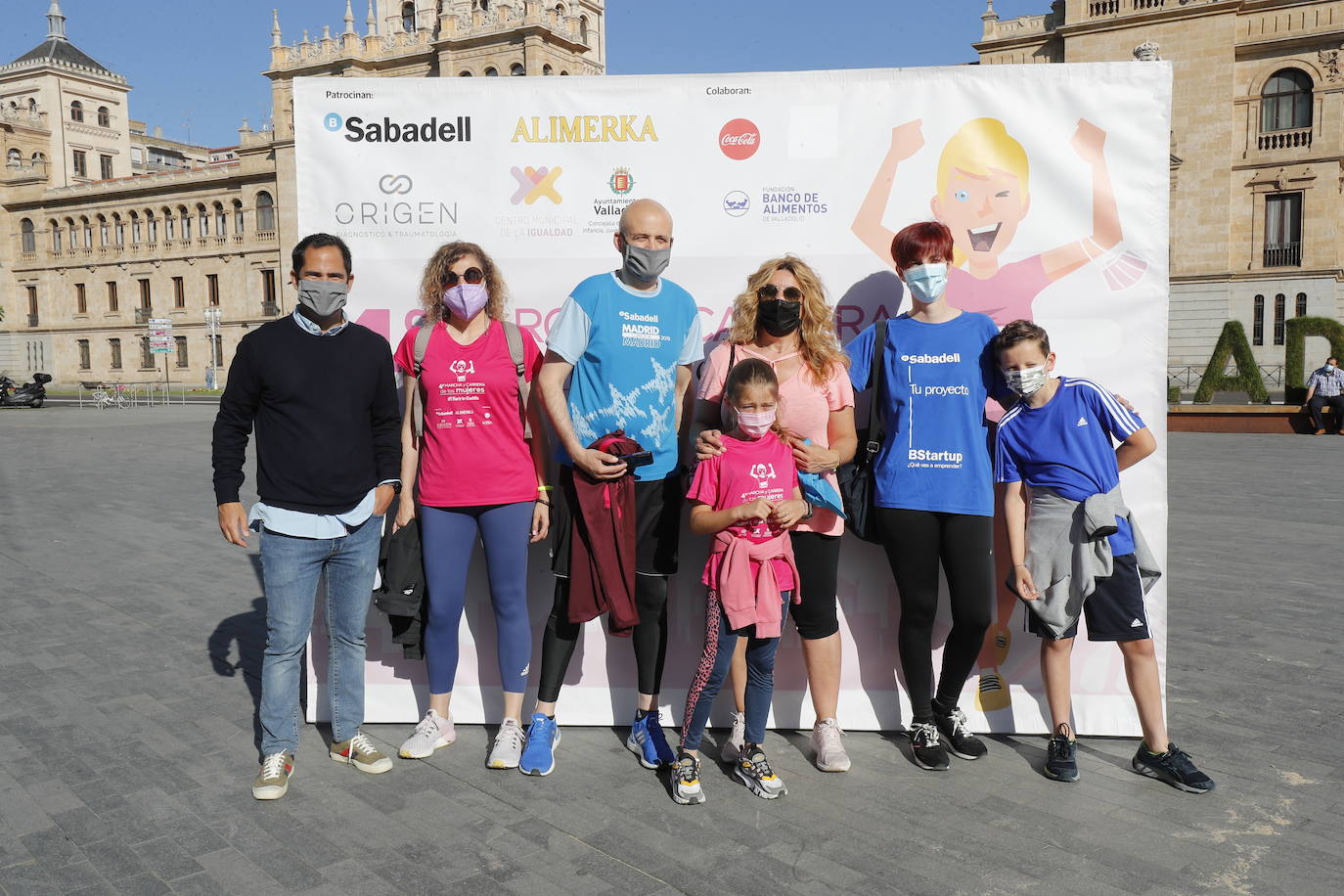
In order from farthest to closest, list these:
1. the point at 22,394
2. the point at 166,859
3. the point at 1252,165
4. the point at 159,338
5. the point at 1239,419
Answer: the point at 159,338 → the point at 22,394 → the point at 1252,165 → the point at 1239,419 → the point at 166,859

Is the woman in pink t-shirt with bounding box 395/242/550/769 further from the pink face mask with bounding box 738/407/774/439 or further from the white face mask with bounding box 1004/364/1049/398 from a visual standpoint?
the white face mask with bounding box 1004/364/1049/398

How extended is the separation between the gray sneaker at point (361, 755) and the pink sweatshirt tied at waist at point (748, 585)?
4.93 feet

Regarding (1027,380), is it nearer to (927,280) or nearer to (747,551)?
(927,280)

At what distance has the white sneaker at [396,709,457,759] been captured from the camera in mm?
4055

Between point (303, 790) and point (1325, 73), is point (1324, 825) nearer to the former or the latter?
point (303, 790)

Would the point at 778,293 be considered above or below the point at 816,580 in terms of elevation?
above

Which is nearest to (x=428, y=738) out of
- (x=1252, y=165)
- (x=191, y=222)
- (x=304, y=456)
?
(x=304, y=456)

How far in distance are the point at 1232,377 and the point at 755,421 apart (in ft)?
71.0

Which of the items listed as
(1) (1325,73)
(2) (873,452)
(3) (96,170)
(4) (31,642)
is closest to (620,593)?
(2) (873,452)

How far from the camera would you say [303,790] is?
12.3 ft

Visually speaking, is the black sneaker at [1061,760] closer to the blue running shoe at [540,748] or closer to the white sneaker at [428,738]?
the blue running shoe at [540,748]

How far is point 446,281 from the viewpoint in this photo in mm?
3957

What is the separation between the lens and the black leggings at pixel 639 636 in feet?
12.8

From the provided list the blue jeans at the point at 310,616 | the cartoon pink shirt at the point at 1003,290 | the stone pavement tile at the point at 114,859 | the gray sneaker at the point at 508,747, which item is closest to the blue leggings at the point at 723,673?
the gray sneaker at the point at 508,747
